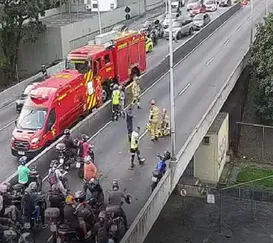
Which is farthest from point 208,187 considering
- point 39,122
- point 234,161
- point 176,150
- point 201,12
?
point 201,12

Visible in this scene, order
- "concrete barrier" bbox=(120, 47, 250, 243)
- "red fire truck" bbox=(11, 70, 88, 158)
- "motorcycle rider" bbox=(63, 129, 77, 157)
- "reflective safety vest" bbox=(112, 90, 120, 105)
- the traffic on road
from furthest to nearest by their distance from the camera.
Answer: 1. "reflective safety vest" bbox=(112, 90, 120, 105)
2. "red fire truck" bbox=(11, 70, 88, 158)
3. "motorcycle rider" bbox=(63, 129, 77, 157)
4. "concrete barrier" bbox=(120, 47, 250, 243)
5. the traffic on road

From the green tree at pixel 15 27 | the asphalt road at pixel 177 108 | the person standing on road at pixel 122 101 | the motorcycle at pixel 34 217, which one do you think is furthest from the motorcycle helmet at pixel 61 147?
the green tree at pixel 15 27

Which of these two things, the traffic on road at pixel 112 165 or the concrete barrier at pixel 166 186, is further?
the concrete barrier at pixel 166 186

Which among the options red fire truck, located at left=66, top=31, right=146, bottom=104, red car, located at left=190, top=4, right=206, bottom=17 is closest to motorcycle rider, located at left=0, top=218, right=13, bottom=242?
red fire truck, located at left=66, top=31, right=146, bottom=104

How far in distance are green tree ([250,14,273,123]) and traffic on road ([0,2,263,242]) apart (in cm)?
283

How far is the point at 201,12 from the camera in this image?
6100 centimetres

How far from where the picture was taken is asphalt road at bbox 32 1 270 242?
2169 centimetres

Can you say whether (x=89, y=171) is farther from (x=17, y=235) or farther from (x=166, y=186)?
(x=17, y=235)

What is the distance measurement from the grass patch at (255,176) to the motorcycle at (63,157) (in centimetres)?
1385

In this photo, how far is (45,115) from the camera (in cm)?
2448

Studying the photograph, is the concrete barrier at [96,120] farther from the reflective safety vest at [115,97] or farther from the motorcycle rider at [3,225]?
the motorcycle rider at [3,225]

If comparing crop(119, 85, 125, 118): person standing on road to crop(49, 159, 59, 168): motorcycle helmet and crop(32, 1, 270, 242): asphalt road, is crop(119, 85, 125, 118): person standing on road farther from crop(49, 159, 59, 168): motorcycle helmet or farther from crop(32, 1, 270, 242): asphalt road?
crop(49, 159, 59, 168): motorcycle helmet

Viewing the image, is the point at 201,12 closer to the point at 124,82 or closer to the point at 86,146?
the point at 124,82

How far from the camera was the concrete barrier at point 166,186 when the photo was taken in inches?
702
